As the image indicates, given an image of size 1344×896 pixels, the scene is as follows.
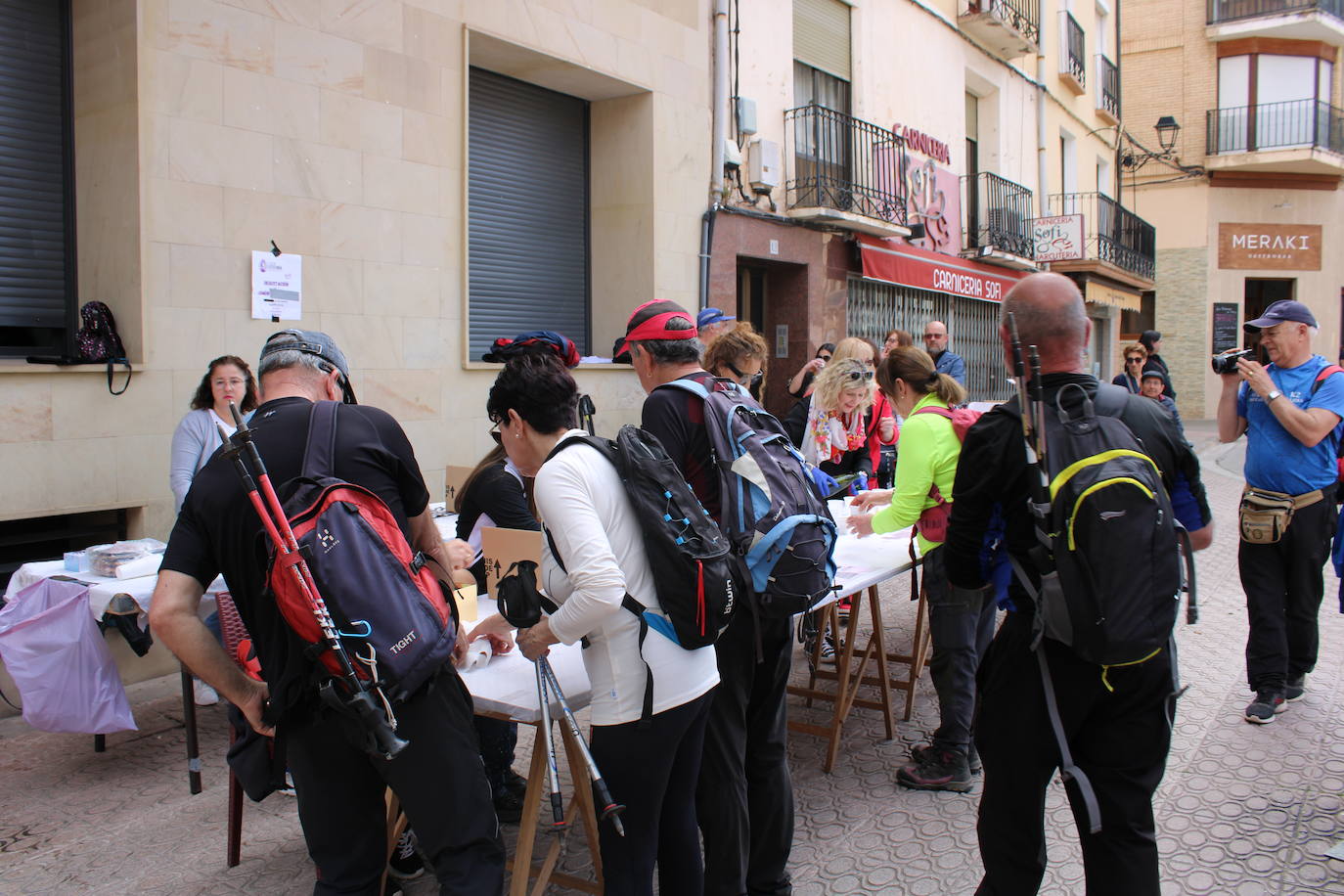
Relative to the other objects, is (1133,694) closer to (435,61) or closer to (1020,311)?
(1020,311)

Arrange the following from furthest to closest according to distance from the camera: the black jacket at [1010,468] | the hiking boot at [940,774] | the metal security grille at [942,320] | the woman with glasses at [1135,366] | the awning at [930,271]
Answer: the metal security grille at [942,320] → the awning at [930,271] → the woman with glasses at [1135,366] → the hiking boot at [940,774] → the black jacket at [1010,468]

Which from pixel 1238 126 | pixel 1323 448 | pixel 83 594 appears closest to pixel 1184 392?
→ pixel 1238 126

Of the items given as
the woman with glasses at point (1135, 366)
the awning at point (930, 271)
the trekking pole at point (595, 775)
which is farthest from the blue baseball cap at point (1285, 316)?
the awning at point (930, 271)

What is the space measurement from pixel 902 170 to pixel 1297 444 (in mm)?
9313

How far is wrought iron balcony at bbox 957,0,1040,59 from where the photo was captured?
14875 millimetres

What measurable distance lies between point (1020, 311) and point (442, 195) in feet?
18.9

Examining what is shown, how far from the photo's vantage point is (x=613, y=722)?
2.41 meters

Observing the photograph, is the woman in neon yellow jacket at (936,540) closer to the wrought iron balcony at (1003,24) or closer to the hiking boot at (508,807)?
the hiking boot at (508,807)

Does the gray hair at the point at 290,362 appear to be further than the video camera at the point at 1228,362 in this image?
No

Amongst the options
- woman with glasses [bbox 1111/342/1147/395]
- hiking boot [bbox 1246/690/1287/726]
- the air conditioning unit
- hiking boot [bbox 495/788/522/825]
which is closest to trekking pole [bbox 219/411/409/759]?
hiking boot [bbox 495/788/522/825]

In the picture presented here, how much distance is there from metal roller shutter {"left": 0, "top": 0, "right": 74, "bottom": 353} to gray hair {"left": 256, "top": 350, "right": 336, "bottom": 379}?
4360 millimetres

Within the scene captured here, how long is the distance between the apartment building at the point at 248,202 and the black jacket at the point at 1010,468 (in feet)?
16.3

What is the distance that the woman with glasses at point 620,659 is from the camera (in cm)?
236

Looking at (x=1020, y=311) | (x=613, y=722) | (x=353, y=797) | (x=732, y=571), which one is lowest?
(x=353, y=797)
